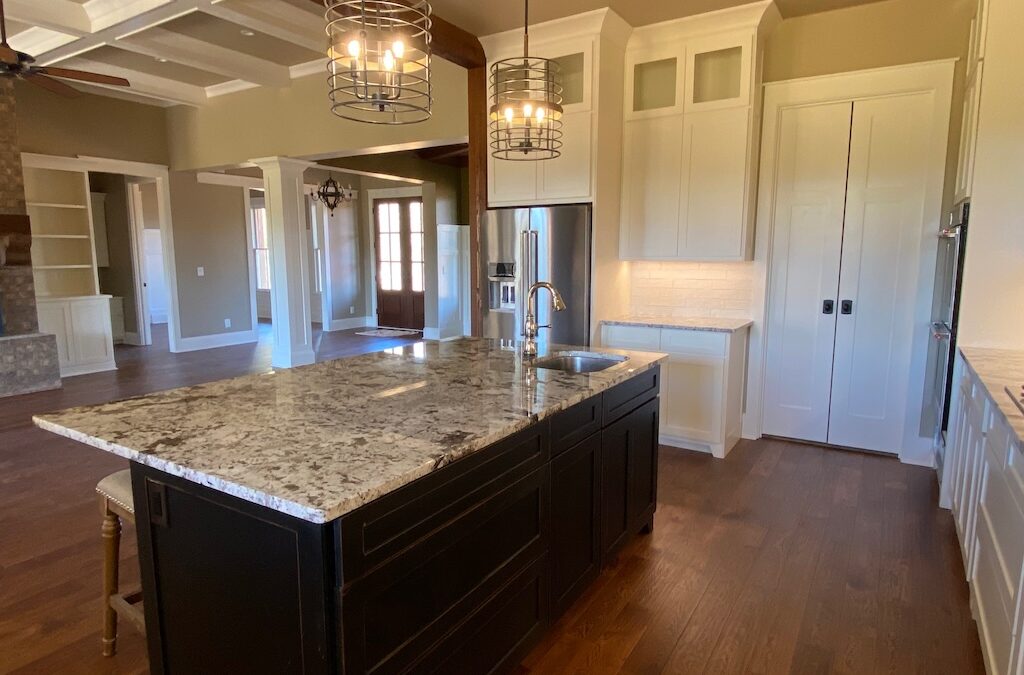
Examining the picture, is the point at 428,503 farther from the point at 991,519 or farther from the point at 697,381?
the point at 697,381

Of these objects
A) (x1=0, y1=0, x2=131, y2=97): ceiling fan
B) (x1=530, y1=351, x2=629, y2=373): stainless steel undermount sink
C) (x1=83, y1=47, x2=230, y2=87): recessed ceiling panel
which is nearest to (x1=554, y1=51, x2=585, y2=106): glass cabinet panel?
(x1=530, y1=351, x2=629, y2=373): stainless steel undermount sink

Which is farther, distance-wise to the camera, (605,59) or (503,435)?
(605,59)

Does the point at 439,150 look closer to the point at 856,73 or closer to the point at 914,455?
the point at 856,73

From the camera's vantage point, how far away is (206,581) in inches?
59.2

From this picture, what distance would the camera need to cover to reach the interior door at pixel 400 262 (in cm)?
960

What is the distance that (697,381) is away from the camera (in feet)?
13.1

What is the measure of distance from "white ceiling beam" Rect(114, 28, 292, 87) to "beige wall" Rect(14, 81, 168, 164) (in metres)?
1.71

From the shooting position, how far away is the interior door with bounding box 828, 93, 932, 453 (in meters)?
3.76

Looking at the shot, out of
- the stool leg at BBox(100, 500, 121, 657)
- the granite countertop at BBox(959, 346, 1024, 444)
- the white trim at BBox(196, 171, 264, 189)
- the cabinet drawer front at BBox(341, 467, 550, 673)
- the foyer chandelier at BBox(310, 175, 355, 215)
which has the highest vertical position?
the white trim at BBox(196, 171, 264, 189)

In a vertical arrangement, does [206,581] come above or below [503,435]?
below

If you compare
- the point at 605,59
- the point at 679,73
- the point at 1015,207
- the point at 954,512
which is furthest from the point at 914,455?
the point at 605,59

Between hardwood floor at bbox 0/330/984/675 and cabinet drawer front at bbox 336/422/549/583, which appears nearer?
cabinet drawer front at bbox 336/422/549/583

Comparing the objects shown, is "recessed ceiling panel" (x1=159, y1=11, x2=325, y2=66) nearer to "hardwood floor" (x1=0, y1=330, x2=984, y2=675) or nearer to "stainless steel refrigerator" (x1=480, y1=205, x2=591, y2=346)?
"stainless steel refrigerator" (x1=480, y1=205, x2=591, y2=346)

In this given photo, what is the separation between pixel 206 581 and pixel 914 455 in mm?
4073
